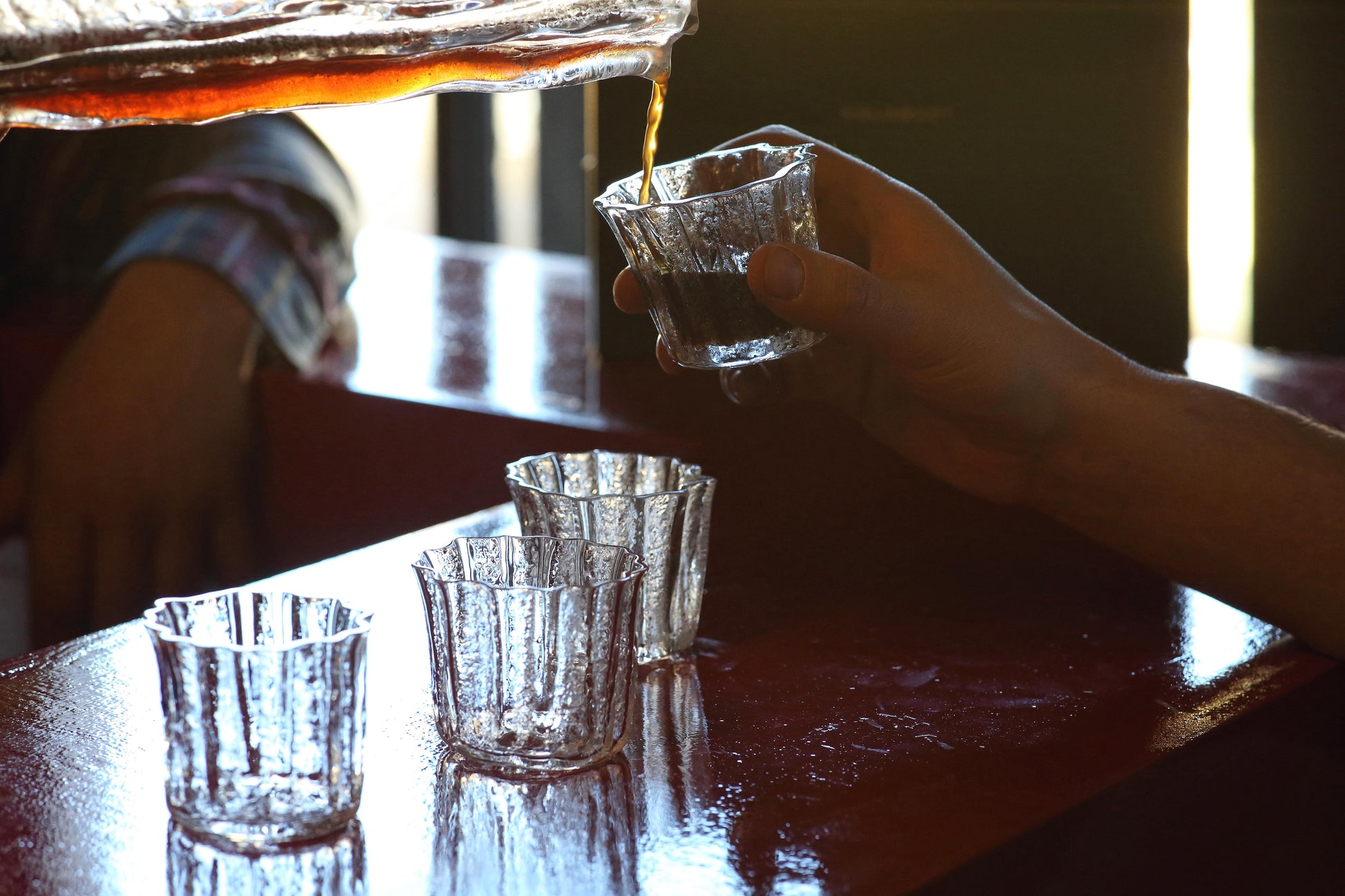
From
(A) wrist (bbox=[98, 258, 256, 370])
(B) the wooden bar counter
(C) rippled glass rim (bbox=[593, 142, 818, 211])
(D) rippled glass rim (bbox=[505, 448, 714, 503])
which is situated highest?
(C) rippled glass rim (bbox=[593, 142, 818, 211])

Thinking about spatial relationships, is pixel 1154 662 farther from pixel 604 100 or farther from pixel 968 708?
pixel 604 100

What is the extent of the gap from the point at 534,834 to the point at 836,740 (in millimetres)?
179

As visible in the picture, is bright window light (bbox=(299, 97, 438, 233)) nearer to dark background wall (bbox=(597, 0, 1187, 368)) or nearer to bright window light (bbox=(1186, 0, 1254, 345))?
bright window light (bbox=(1186, 0, 1254, 345))

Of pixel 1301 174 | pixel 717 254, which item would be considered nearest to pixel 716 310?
pixel 717 254

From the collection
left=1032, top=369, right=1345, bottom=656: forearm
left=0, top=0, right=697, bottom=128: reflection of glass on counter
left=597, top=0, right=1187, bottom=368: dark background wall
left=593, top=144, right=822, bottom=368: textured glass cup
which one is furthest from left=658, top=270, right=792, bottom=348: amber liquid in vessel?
left=597, top=0, right=1187, bottom=368: dark background wall

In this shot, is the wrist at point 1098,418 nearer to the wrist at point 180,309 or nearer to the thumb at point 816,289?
the thumb at point 816,289

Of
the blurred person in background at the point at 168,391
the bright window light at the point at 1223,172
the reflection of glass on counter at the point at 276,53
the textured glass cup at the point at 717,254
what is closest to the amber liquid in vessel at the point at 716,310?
the textured glass cup at the point at 717,254

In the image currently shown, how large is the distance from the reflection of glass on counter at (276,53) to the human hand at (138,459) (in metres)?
0.81

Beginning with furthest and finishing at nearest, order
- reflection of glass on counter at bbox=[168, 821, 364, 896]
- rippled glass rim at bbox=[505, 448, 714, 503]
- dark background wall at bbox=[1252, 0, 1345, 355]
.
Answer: dark background wall at bbox=[1252, 0, 1345, 355], rippled glass rim at bbox=[505, 448, 714, 503], reflection of glass on counter at bbox=[168, 821, 364, 896]

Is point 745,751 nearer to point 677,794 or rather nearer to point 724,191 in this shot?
point 677,794

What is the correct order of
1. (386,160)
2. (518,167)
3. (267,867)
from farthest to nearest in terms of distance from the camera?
(386,160)
(518,167)
(267,867)

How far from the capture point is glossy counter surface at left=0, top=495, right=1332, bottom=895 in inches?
22.6

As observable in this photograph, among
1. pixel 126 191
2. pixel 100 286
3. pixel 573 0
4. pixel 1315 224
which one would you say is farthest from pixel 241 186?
pixel 1315 224

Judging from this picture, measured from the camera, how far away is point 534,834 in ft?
1.98
